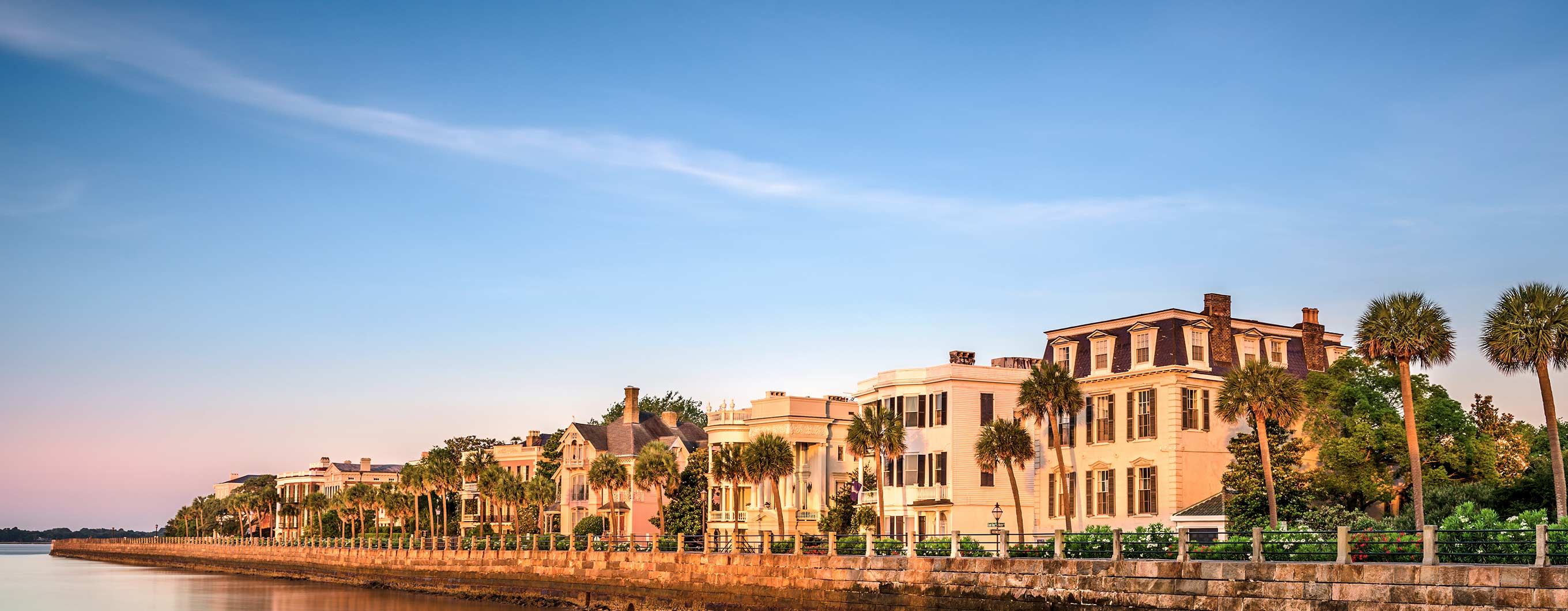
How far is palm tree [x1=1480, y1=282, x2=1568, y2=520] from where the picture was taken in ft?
128

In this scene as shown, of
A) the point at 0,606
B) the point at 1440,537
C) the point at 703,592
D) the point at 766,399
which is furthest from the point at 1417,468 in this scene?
the point at 0,606

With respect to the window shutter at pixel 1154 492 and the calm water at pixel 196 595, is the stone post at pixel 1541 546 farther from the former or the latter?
the calm water at pixel 196 595

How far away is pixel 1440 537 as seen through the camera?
39562 millimetres

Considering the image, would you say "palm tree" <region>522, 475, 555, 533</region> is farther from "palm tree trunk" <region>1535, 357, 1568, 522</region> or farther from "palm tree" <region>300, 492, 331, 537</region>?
"palm tree trunk" <region>1535, 357, 1568, 522</region>

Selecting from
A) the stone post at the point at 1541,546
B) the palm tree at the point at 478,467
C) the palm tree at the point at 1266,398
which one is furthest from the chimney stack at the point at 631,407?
the stone post at the point at 1541,546

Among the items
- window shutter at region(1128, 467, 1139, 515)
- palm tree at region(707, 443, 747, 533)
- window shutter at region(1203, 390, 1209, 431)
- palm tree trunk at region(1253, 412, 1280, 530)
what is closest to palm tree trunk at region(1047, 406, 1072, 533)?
window shutter at region(1128, 467, 1139, 515)

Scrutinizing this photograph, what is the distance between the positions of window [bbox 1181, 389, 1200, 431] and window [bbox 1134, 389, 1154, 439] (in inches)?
50.1

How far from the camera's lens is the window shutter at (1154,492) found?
56.2m

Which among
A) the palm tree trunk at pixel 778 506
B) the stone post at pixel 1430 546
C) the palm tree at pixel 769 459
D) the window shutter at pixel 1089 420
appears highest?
the window shutter at pixel 1089 420

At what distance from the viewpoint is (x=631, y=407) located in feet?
356

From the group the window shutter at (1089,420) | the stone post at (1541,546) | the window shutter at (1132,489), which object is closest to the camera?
the stone post at (1541,546)

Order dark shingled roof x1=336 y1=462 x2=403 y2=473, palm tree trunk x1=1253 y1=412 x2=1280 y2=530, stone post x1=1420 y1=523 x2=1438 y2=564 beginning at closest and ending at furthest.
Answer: stone post x1=1420 y1=523 x2=1438 y2=564 → palm tree trunk x1=1253 y1=412 x2=1280 y2=530 → dark shingled roof x1=336 y1=462 x2=403 y2=473

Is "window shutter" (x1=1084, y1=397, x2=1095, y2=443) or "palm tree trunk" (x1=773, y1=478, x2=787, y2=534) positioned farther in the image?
"palm tree trunk" (x1=773, y1=478, x2=787, y2=534)

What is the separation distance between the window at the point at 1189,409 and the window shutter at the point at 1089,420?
4.56 m
